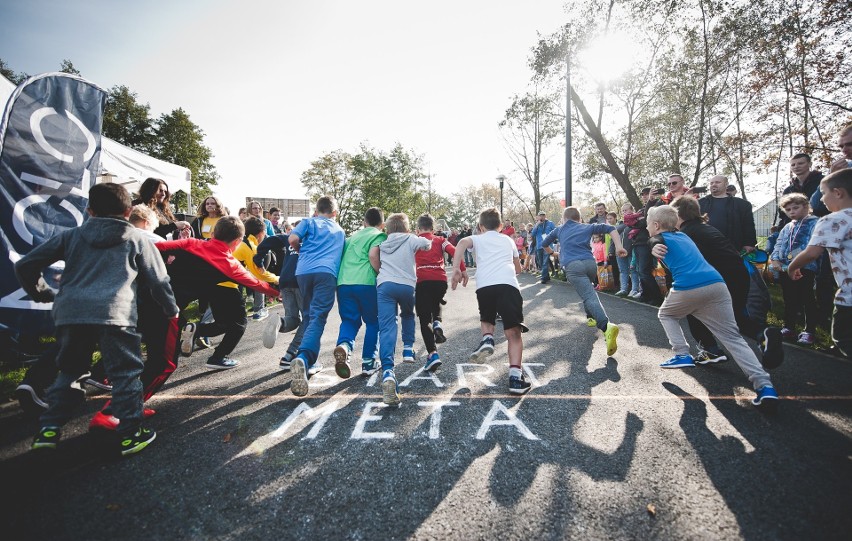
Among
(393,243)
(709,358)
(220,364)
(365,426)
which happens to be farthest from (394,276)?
(709,358)

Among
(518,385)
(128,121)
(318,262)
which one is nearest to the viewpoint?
(518,385)

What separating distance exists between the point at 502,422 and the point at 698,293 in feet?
7.53

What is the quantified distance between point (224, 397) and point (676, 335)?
484 cm

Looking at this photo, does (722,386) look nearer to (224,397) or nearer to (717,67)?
(224,397)

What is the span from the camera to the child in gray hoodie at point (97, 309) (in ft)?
8.42

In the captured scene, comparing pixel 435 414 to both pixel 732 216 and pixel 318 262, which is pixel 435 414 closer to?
pixel 318 262

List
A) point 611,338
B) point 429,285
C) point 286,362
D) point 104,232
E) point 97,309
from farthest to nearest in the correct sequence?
1. point 429,285
2. point 611,338
3. point 286,362
4. point 104,232
5. point 97,309

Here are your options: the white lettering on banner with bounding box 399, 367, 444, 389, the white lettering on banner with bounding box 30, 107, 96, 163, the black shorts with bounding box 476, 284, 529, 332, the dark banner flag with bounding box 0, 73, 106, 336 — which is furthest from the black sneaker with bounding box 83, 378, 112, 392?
the black shorts with bounding box 476, 284, 529, 332

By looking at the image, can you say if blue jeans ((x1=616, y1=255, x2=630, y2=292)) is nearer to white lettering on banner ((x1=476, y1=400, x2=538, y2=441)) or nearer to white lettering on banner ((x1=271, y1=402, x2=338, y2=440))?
white lettering on banner ((x1=476, y1=400, x2=538, y2=441))

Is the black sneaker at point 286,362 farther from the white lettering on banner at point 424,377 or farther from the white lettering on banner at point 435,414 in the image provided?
the white lettering on banner at point 435,414

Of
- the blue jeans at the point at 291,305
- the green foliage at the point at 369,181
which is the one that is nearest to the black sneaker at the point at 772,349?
the blue jeans at the point at 291,305

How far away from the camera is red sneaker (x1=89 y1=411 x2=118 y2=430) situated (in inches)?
108

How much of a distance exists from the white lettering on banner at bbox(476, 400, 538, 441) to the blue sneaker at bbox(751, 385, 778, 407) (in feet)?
6.80

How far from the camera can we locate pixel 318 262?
13.4ft
